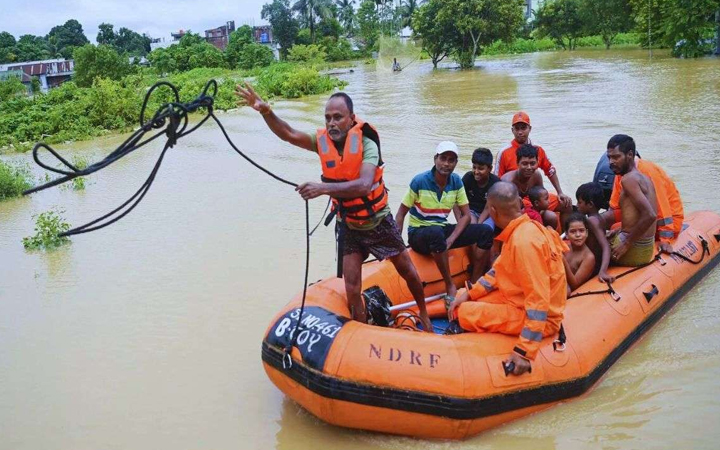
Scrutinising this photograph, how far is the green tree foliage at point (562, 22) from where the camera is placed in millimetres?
37094

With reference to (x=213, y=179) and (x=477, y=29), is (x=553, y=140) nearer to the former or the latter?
(x=213, y=179)

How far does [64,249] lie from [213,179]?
3291 millimetres

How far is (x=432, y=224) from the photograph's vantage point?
456 cm

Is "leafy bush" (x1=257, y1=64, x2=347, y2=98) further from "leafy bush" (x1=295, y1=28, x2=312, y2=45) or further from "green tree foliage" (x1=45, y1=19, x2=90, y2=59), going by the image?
"green tree foliage" (x1=45, y1=19, x2=90, y2=59)

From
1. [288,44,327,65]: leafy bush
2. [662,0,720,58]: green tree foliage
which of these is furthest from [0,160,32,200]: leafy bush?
[288,44,327,65]: leafy bush

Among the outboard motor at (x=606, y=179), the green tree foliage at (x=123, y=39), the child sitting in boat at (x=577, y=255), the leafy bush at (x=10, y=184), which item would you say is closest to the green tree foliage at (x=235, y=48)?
the green tree foliage at (x=123, y=39)

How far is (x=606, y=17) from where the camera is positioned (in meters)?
33.7

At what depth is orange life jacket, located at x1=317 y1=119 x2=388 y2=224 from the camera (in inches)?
136

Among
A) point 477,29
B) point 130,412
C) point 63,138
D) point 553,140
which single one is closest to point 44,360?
point 130,412

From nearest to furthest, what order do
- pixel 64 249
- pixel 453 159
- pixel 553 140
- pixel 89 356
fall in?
pixel 453 159
pixel 89 356
pixel 64 249
pixel 553 140

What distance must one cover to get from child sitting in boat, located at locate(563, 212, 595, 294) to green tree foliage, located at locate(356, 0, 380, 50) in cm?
4490

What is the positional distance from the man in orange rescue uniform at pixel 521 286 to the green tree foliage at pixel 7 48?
178ft

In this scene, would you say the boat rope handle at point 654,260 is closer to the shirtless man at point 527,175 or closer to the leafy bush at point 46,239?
the shirtless man at point 527,175

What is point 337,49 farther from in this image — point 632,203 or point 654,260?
point 632,203
